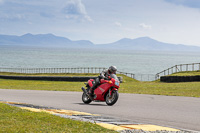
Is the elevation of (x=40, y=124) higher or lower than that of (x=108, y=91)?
lower

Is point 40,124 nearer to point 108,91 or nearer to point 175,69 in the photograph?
point 108,91

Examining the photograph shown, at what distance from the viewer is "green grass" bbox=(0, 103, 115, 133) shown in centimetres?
688

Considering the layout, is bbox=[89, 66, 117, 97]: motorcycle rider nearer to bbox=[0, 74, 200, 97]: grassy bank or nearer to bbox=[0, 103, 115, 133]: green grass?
bbox=[0, 103, 115, 133]: green grass

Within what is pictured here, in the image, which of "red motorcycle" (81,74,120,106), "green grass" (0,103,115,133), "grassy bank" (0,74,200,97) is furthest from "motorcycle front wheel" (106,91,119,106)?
"grassy bank" (0,74,200,97)

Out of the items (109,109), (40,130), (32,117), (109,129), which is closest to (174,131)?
(109,129)

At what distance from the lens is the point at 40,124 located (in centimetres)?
754

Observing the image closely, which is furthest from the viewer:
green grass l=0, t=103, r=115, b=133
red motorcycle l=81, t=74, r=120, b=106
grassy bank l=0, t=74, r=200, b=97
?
grassy bank l=0, t=74, r=200, b=97

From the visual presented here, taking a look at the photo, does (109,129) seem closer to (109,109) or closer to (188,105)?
(109,109)

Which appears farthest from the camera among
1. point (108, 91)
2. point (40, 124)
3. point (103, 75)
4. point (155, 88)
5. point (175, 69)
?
point (175, 69)

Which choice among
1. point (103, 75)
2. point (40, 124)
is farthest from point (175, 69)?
point (40, 124)

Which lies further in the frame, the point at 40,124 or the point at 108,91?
the point at 108,91

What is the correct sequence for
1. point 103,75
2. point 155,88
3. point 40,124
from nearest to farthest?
point 40,124 < point 103,75 < point 155,88

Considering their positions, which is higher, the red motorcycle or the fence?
the fence

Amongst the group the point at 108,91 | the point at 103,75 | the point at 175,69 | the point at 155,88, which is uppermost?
the point at 175,69
